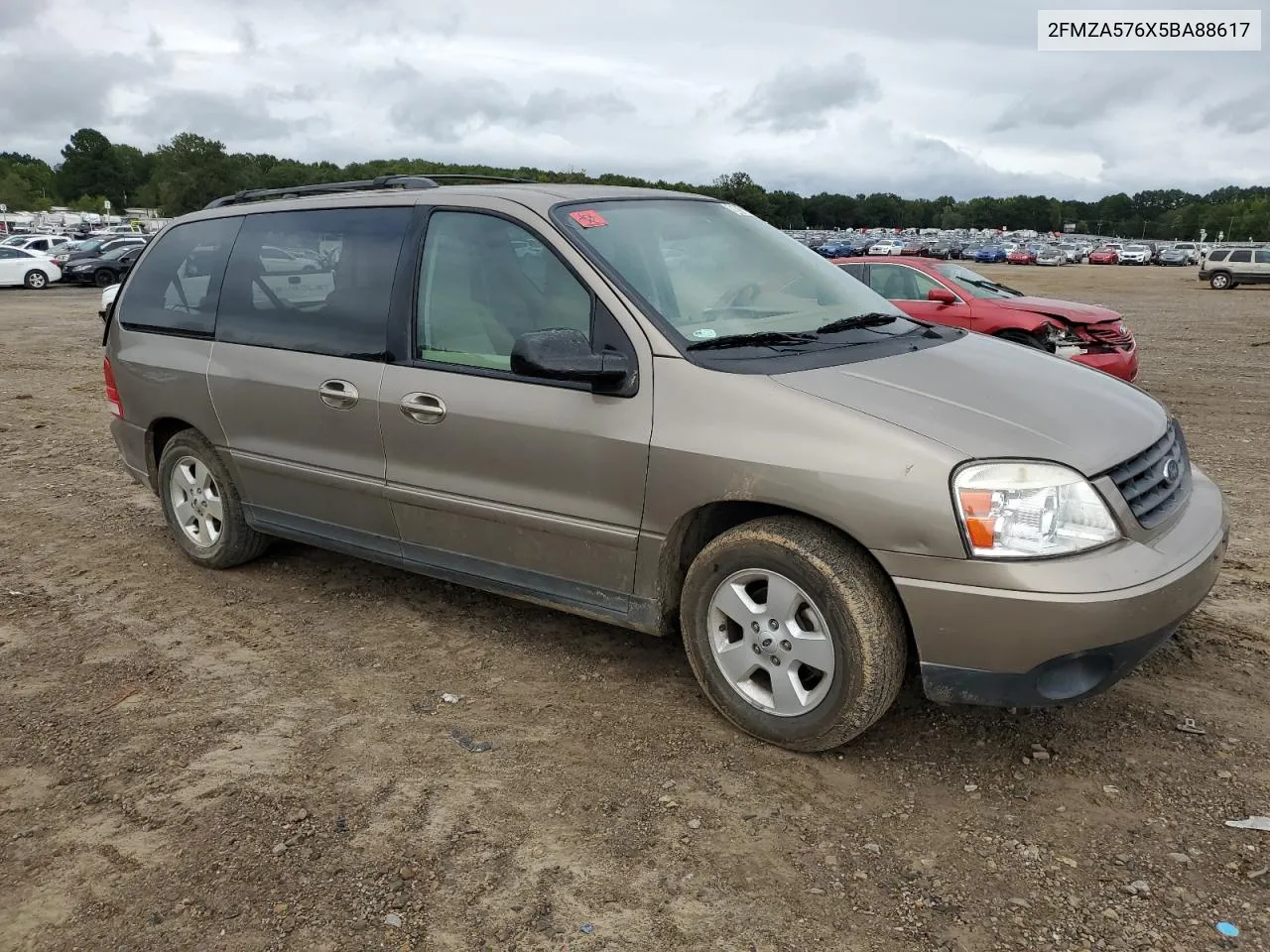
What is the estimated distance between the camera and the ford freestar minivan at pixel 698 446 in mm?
2941

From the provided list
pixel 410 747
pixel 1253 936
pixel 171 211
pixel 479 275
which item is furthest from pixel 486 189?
pixel 171 211

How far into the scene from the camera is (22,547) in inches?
224

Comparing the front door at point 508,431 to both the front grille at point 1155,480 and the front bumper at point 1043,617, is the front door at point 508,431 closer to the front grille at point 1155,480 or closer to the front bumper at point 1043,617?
the front bumper at point 1043,617

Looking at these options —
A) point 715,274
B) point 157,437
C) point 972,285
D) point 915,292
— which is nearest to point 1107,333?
point 972,285

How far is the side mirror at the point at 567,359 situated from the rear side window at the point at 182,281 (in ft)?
7.34

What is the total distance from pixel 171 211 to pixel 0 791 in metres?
119

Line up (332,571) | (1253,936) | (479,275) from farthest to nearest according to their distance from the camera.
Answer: (332,571)
(479,275)
(1253,936)

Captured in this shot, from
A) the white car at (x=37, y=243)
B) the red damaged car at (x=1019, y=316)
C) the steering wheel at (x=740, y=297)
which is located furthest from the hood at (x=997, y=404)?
the white car at (x=37, y=243)

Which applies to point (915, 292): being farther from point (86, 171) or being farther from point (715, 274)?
point (86, 171)

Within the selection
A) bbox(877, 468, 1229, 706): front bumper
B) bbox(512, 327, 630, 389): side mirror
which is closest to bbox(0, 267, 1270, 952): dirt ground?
bbox(877, 468, 1229, 706): front bumper

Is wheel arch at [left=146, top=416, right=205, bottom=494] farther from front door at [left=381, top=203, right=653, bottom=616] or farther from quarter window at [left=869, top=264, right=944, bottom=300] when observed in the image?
quarter window at [left=869, top=264, right=944, bottom=300]

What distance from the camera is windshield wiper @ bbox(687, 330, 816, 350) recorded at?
3.48 meters

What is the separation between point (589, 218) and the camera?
12.6 ft

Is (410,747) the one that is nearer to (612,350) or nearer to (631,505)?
(631,505)
